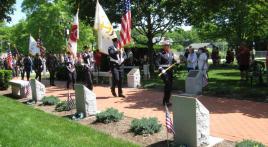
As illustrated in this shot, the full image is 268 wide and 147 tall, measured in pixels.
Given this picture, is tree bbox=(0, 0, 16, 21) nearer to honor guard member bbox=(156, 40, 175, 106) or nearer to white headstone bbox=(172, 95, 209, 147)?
honor guard member bbox=(156, 40, 175, 106)

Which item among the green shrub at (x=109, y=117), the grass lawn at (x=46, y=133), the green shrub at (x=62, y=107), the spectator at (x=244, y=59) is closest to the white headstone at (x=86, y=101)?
the grass lawn at (x=46, y=133)

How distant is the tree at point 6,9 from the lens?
21.0 meters

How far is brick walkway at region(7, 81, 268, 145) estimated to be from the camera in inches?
352

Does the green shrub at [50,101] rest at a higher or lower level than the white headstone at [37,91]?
lower

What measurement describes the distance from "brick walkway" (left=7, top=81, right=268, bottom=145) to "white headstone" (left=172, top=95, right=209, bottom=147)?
101cm

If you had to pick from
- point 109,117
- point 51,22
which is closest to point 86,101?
point 109,117

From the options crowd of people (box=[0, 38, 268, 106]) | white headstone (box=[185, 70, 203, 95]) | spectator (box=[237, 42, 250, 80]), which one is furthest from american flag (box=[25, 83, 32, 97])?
spectator (box=[237, 42, 250, 80])

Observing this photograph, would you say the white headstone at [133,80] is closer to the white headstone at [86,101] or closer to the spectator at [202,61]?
the spectator at [202,61]

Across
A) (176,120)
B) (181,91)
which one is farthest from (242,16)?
(176,120)

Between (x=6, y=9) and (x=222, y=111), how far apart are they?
1383cm

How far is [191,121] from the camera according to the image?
7566 mm

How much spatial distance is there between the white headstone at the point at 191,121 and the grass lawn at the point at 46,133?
1.16 metres

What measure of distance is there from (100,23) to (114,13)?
34.9ft

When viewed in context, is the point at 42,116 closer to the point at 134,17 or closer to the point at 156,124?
the point at 156,124
